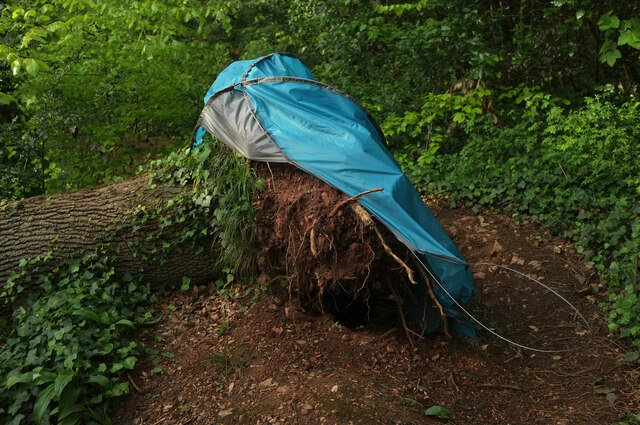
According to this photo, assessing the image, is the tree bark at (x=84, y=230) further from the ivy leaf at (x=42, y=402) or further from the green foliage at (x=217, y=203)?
the ivy leaf at (x=42, y=402)

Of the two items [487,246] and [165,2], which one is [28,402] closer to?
[487,246]

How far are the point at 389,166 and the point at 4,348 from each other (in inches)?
127

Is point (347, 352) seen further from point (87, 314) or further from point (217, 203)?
point (87, 314)

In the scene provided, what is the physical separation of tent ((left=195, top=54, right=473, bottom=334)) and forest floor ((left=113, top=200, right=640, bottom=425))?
445mm

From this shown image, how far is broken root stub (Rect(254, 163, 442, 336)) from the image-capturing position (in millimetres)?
3367

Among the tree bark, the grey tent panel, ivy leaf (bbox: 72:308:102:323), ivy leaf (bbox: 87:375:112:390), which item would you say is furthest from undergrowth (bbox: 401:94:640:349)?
ivy leaf (bbox: 72:308:102:323)

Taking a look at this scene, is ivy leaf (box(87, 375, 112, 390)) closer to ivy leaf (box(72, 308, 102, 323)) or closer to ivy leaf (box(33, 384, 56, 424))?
ivy leaf (box(33, 384, 56, 424))

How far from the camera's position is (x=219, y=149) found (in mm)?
4371

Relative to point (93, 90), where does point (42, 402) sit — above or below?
below

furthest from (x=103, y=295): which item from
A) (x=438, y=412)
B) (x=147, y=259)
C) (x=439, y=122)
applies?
(x=439, y=122)

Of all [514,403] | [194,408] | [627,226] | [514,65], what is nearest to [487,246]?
[627,226]

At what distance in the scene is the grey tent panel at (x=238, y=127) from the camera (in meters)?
3.71

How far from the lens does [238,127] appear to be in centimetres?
389

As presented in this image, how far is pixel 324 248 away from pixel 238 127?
1.21 metres
